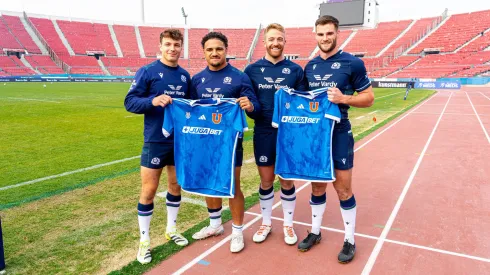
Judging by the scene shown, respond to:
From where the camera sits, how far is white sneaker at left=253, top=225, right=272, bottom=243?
3965mm

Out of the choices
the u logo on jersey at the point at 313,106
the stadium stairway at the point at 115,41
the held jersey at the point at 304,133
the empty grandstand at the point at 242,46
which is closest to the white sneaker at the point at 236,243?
the held jersey at the point at 304,133

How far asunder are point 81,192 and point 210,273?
3140 mm

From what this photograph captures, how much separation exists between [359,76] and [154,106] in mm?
2051

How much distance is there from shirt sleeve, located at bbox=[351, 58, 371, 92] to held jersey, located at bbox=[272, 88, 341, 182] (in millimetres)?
324

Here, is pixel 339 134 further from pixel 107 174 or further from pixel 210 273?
pixel 107 174

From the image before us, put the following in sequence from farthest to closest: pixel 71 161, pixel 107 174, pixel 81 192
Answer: pixel 71 161, pixel 107 174, pixel 81 192

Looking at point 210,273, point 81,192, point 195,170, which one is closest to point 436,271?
point 210,273

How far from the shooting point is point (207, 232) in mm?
4039

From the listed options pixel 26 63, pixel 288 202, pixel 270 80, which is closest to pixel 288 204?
pixel 288 202

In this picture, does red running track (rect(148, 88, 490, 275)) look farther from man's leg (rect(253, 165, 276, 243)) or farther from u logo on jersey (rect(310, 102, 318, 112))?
u logo on jersey (rect(310, 102, 318, 112))

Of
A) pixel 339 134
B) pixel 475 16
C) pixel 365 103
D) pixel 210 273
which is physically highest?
pixel 475 16

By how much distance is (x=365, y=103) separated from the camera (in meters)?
3.49

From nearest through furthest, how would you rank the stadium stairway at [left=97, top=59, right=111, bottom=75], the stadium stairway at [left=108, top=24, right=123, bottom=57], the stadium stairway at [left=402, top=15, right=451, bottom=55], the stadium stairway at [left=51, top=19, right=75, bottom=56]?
the stadium stairway at [left=402, top=15, right=451, bottom=55] < the stadium stairway at [left=97, top=59, right=111, bottom=75] < the stadium stairway at [left=51, top=19, right=75, bottom=56] < the stadium stairway at [left=108, top=24, right=123, bottom=57]

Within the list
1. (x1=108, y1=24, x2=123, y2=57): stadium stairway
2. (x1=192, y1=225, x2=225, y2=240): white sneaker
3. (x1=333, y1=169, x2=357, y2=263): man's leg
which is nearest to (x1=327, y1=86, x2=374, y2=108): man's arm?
(x1=333, y1=169, x2=357, y2=263): man's leg
